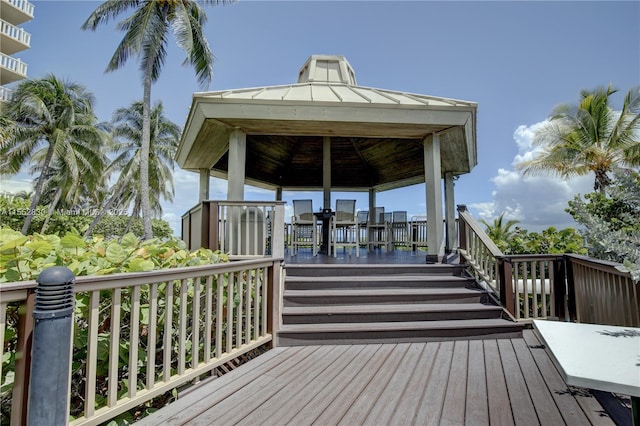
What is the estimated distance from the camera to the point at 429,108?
5176mm

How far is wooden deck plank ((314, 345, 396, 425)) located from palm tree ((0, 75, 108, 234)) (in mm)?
21362

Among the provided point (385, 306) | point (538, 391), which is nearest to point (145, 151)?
point (385, 306)

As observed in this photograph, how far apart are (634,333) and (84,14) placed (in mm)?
19354

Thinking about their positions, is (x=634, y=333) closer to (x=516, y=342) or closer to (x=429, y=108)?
(x=516, y=342)

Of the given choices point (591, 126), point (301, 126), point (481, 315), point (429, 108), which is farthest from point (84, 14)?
point (591, 126)

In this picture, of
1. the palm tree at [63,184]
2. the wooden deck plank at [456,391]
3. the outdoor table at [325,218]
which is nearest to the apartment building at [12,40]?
the palm tree at [63,184]

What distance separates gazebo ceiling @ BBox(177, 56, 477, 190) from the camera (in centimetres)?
Result: 511

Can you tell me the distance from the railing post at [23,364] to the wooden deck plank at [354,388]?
1477 millimetres

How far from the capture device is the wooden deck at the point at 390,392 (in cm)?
201

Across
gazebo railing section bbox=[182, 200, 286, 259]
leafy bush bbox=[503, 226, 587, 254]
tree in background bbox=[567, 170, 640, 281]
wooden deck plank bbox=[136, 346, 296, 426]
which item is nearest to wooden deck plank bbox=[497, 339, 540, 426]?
tree in background bbox=[567, 170, 640, 281]

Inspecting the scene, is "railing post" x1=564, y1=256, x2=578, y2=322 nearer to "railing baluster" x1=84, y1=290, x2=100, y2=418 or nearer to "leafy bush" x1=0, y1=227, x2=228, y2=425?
"leafy bush" x1=0, y1=227, x2=228, y2=425

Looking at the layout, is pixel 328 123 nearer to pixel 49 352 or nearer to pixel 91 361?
pixel 91 361

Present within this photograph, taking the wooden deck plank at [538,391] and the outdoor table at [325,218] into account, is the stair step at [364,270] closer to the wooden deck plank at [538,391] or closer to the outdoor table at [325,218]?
the wooden deck plank at [538,391]

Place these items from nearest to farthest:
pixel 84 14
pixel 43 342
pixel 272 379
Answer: pixel 43 342 → pixel 272 379 → pixel 84 14
